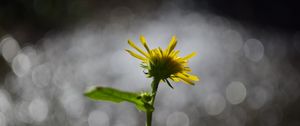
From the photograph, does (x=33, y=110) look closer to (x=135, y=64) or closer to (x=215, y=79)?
(x=135, y=64)

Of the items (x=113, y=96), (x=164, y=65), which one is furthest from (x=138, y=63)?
(x=113, y=96)

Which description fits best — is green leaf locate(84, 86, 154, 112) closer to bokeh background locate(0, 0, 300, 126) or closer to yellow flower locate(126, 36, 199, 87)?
yellow flower locate(126, 36, 199, 87)

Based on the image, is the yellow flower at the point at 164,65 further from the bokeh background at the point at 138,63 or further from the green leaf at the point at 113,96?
the bokeh background at the point at 138,63

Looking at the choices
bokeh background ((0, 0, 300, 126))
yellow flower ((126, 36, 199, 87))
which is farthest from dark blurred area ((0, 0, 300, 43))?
yellow flower ((126, 36, 199, 87))

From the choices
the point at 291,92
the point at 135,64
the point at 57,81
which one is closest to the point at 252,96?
the point at 291,92

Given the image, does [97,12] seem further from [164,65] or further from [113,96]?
[113,96]

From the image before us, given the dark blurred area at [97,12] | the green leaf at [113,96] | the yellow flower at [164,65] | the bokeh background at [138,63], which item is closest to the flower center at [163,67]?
the yellow flower at [164,65]
